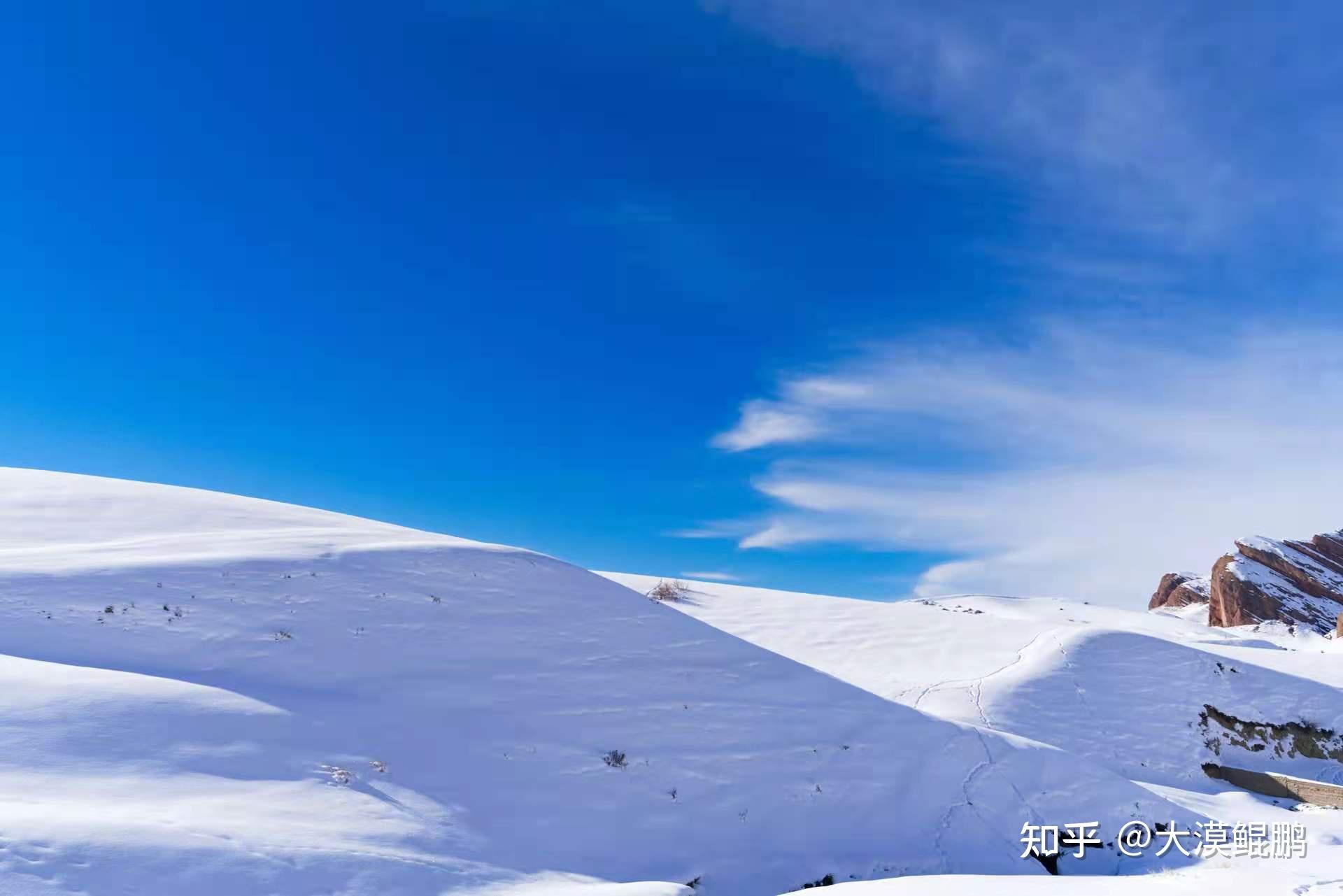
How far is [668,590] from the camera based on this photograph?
3017 cm

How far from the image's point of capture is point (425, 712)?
1142cm

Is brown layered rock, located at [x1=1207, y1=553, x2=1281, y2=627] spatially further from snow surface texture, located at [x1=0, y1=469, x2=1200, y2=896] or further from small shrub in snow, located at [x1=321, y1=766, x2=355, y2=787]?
small shrub in snow, located at [x1=321, y1=766, x2=355, y2=787]

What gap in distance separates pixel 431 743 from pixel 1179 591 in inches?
3162

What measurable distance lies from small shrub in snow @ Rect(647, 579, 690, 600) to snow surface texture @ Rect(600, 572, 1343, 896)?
2.23ft

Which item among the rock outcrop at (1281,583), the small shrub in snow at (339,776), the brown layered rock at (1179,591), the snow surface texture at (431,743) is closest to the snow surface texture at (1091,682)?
the snow surface texture at (431,743)

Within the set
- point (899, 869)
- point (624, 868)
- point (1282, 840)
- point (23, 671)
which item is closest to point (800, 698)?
point (899, 869)

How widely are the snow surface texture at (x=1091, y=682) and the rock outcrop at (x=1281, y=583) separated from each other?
85.2 ft

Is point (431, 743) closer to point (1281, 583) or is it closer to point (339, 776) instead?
point (339, 776)

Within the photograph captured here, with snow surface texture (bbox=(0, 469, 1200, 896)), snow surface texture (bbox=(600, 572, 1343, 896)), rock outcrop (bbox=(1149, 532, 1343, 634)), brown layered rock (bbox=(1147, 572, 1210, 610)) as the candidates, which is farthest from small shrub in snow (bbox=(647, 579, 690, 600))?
brown layered rock (bbox=(1147, 572, 1210, 610))

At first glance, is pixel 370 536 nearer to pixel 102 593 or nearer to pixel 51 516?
pixel 102 593

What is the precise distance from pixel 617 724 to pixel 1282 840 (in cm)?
1136

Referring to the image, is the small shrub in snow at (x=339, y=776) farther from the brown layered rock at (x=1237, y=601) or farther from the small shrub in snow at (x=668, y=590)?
the brown layered rock at (x=1237, y=601)

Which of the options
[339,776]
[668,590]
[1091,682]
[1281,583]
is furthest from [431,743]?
[1281,583]

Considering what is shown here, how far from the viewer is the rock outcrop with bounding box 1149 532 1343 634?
166 feet
